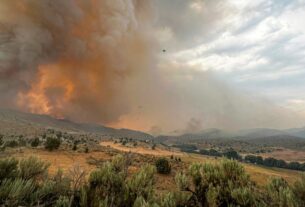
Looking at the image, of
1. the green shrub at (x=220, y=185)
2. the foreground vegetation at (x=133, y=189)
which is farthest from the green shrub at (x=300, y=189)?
the green shrub at (x=220, y=185)

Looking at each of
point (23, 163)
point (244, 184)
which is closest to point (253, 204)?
point (244, 184)

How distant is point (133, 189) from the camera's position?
8656 millimetres

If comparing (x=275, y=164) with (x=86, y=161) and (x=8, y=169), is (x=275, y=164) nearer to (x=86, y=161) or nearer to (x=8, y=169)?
(x=86, y=161)

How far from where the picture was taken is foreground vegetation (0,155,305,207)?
7422 millimetres

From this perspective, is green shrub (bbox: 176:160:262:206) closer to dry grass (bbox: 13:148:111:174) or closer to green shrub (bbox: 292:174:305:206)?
green shrub (bbox: 292:174:305:206)

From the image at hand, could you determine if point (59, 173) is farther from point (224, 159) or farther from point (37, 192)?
point (224, 159)

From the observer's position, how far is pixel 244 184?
9.84m

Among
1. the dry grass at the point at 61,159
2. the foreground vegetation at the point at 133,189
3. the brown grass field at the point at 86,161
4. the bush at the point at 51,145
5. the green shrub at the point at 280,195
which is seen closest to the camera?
the green shrub at the point at 280,195

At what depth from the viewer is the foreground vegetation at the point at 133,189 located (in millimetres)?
7422

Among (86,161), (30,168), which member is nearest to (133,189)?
(30,168)

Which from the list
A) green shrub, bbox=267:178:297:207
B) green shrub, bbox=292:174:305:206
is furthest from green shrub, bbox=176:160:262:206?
green shrub, bbox=292:174:305:206

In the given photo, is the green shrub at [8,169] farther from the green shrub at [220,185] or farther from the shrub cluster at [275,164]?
the shrub cluster at [275,164]

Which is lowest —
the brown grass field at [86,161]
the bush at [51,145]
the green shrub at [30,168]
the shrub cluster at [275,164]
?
the shrub cluster at [275,164]

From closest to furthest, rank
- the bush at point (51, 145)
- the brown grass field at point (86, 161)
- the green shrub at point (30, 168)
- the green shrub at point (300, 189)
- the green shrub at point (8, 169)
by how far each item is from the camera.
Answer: the green shrub at point (300, 189)
the green shrub at point (8, 169)
the green shrub at point (30, 168)
the brown grass field at point (86, 161)
the bush at point (51, 145)
